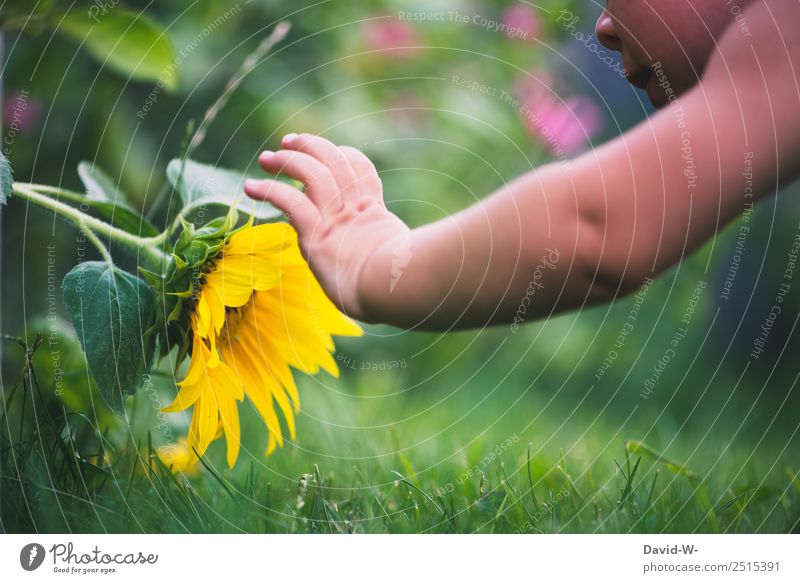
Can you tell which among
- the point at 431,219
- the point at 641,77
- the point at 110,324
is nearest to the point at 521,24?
the point at 431,219

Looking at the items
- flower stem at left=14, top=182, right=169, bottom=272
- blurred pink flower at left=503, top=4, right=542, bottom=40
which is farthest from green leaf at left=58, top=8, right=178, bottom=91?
blurred pink flower at left=503, top=4, right=542, bottom=40

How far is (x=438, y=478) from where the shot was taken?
673 millimetres

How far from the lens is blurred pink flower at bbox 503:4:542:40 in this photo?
93 centimetres

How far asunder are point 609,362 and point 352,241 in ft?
1.75

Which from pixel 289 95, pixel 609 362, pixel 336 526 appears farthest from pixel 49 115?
pixel 609 362

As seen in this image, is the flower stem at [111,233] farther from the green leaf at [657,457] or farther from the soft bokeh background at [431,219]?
the green leaf at [657,457]

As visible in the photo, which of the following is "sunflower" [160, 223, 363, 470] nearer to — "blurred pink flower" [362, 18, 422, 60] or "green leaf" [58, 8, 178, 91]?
"green leaf" [58, 8, 178, 91]

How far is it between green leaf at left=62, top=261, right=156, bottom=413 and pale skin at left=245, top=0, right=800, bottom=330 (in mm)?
100

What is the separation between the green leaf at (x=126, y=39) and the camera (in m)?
0.73

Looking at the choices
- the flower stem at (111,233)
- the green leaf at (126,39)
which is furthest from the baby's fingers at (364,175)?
the green leaf at (126,39)

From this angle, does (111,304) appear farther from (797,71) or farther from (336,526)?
(797,71)

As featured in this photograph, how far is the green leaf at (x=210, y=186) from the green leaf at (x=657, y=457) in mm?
320

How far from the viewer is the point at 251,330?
23.0 inches

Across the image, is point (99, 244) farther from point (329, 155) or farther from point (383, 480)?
point (383, 480)
